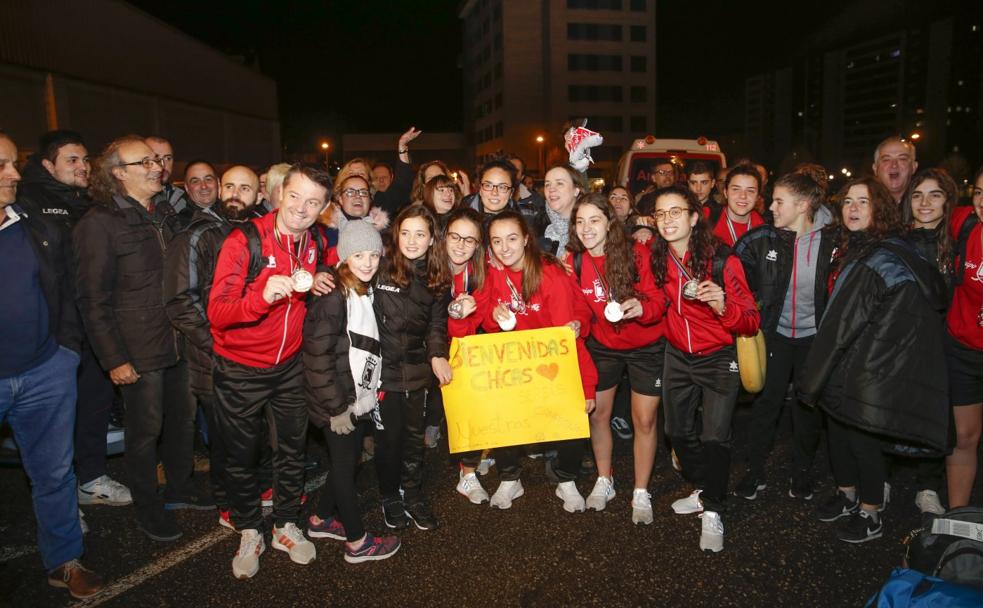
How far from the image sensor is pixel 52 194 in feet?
15.3

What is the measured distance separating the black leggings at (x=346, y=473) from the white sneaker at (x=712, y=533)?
229 centimetres

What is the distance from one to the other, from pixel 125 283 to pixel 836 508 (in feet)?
17.7

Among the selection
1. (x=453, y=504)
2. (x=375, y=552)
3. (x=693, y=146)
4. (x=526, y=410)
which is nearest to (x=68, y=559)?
(x=375, y=552)

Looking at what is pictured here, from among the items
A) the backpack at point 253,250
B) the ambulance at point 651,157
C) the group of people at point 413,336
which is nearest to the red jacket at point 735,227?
the group of people at point 413,336

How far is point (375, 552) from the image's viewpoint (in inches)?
150

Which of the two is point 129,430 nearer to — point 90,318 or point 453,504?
point 90,318

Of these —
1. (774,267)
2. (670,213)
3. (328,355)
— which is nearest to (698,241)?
(670,213)

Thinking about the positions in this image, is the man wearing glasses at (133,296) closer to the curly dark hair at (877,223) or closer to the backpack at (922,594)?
the backpack at (922,594)

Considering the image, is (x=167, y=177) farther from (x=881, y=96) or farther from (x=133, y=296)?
(x=881, y=96)

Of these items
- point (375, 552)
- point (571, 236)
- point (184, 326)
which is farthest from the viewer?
point (571, 236)

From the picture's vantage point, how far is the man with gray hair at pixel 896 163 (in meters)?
5.20

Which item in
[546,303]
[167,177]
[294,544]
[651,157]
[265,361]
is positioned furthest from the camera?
[651,157]

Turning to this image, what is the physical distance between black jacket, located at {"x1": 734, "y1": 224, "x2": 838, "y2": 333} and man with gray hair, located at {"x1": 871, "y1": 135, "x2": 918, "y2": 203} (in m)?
1.45

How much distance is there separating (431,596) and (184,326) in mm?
2526
